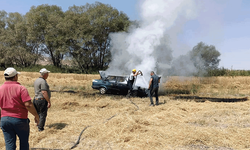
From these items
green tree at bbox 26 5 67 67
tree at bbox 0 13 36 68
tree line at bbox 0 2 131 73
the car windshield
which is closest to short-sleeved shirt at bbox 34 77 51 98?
the car windshield

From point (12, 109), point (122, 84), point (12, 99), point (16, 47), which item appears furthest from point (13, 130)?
point (16, 47)

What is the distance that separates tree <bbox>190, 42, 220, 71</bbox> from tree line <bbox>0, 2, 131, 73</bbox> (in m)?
12.6

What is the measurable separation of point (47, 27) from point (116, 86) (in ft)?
87.6

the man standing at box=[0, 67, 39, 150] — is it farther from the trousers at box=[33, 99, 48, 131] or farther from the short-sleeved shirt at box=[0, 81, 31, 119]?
the trousers at box=[33, 99, 48, 131]

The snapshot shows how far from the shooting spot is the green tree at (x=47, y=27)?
34531 mm

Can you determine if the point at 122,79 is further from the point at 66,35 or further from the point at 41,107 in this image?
the point at 66,35

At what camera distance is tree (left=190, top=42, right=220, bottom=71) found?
19278 mm

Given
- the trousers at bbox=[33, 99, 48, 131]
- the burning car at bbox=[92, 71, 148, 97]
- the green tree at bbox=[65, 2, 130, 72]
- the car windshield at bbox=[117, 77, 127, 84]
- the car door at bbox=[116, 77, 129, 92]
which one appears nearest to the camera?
the trousers at bbox=[33, 99, 48, 131]

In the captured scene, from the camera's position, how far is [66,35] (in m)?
33.6

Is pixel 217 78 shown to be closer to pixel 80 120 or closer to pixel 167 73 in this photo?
pixel 167 73

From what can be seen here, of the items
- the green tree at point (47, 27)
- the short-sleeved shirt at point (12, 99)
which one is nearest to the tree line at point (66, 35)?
the green tree at point (47, 27)

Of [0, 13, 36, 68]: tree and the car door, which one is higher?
[0, 13, 36, 68]: tree

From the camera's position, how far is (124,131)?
5562 mm

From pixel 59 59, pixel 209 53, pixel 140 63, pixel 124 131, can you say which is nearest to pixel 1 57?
pixel 59 59
